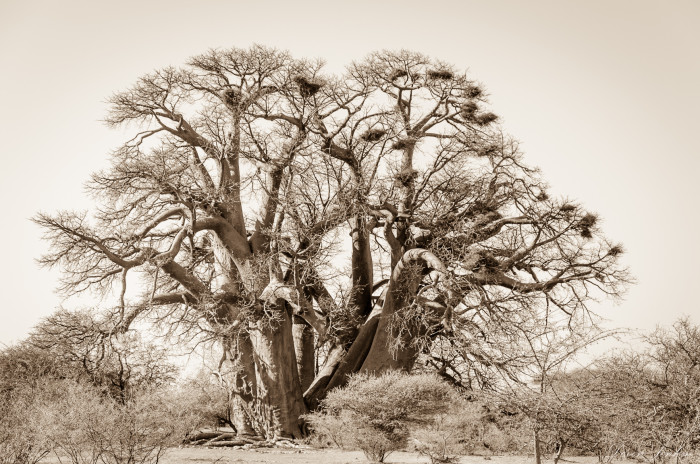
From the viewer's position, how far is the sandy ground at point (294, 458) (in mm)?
11062

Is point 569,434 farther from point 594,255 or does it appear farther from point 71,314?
point 71,314

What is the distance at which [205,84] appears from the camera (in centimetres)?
1501

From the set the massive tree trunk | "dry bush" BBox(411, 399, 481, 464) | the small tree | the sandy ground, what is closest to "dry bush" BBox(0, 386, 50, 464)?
the sandy ground

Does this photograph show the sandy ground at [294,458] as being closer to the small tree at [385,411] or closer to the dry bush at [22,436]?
Answer: the small tree at [385,411]

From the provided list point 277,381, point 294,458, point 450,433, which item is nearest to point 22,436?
point 294,458

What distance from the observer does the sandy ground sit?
36.3 feet

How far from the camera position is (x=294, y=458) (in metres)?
11.7

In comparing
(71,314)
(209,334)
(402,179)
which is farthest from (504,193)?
(71,314)

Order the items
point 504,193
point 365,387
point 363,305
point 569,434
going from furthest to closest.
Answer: point 363,305, point 504,193, point 365,387, point 569,434

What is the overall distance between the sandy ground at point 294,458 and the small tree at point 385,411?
1.55 feet

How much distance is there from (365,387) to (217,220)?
5.24 meters

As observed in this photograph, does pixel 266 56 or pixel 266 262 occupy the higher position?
pixel 266 56

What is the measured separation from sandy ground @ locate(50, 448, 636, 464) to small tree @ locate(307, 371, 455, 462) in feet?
1.55

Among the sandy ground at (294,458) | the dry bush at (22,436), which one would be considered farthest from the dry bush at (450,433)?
the dry bush at (22,436)
